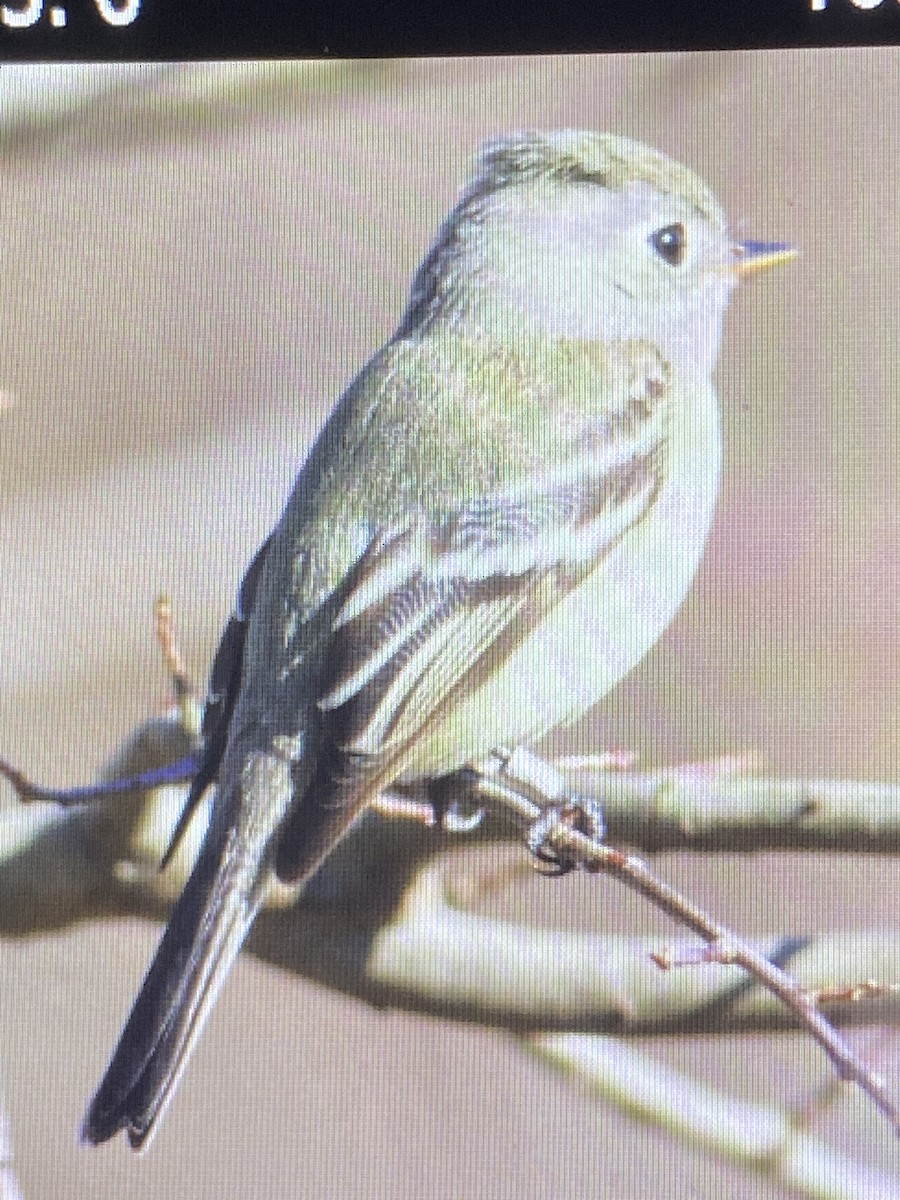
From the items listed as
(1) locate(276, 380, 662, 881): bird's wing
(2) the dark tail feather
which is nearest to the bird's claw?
(1) locate(276, 380, 662, 881): bird's wing

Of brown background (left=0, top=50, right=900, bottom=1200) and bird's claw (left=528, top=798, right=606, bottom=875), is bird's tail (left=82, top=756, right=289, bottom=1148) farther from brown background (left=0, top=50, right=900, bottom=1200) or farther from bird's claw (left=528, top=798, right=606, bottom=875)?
bird's claw (left=528, top=798, right=606, bottom=875)

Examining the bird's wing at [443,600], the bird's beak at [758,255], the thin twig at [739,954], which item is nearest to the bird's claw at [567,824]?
the thin twig at [739,954]

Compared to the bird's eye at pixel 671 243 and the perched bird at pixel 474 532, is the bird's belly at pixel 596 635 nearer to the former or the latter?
the perched bird at pixel 474 532

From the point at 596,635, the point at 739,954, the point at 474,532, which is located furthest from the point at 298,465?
the point at 739,954

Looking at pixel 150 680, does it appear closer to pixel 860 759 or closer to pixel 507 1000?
pixel 507 1000

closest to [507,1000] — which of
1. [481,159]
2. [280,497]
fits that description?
[280,497]

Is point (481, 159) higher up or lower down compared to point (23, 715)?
higher up
